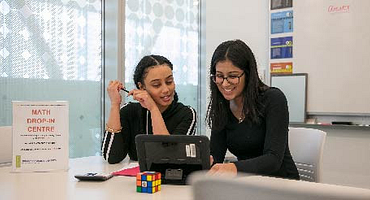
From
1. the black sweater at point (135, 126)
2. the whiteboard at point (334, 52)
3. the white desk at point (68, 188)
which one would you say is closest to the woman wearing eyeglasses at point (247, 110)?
the black sweater at point (135, 126)

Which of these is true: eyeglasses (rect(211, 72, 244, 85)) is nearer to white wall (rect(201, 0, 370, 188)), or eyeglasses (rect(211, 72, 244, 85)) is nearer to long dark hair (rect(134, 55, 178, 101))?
long dark hair (rect(134, 55, 178, 101))

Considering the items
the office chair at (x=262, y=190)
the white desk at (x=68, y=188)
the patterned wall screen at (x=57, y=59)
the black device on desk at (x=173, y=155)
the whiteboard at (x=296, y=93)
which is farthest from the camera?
the whiteboard at (x=296, y=93)

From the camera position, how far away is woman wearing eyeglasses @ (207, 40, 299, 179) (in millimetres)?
1657

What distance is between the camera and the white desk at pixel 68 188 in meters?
1.26

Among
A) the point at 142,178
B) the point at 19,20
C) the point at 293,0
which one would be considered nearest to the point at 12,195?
the point at 142,178

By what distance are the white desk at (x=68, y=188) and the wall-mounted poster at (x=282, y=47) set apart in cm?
213

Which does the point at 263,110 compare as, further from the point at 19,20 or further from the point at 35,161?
the point at 19,20

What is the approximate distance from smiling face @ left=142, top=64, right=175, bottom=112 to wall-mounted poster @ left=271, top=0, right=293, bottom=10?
1.68 m

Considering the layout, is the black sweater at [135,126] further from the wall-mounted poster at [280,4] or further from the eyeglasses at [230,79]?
the wall-mounted poster at [280,4]

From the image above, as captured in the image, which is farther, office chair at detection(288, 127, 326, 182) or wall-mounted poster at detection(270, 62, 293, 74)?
wall-mounted poster at detection(270, 62, 293, 74)

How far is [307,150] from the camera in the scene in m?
1.88

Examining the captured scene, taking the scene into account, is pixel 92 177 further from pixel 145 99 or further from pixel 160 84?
pixel 160 84

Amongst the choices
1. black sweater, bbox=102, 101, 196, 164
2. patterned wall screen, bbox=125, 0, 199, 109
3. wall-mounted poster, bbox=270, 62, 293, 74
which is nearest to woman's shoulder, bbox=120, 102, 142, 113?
black sweater, bbox=102, 101, 196, 164

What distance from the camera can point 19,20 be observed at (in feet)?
9.50
